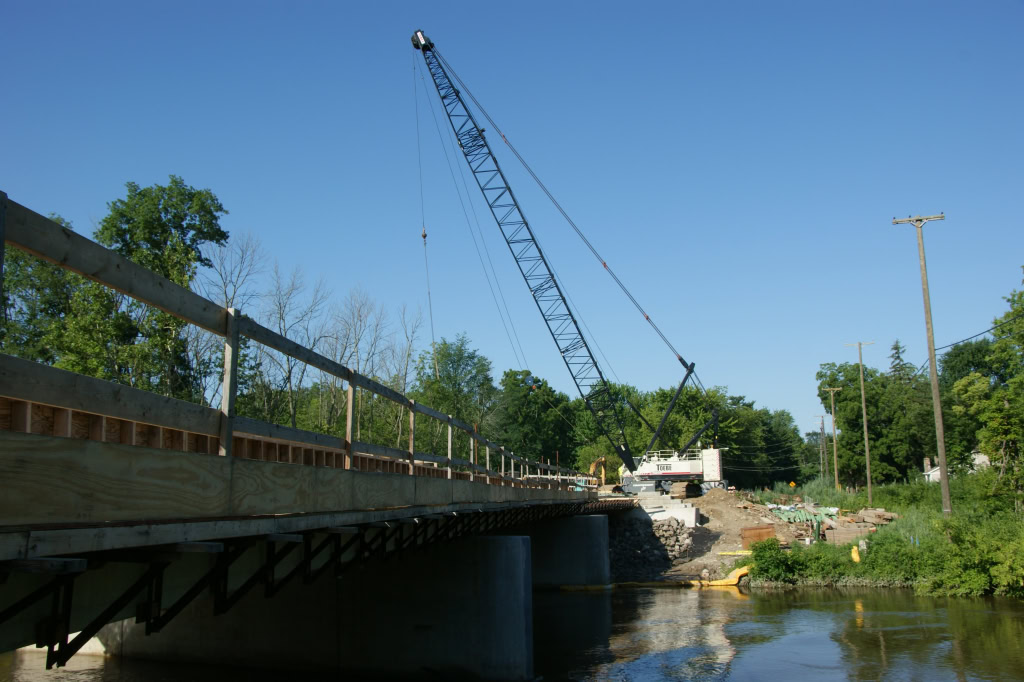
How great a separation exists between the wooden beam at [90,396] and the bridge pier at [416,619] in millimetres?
11935

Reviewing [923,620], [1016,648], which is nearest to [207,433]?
[1016,648]

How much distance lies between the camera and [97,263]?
5.06 metres

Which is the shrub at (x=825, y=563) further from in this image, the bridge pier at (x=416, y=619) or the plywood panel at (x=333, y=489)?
the plywood panel at (x=333, y=489)

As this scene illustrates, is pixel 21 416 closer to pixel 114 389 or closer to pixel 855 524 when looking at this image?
pixel 114 389

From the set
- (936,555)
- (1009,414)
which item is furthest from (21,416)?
(1009,414)

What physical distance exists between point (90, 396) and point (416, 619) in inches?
529

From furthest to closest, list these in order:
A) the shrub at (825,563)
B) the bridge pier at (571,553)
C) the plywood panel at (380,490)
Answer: the bridge pier at (571,553) → the shrub at (825,563) → the plywood panel at (380,490)

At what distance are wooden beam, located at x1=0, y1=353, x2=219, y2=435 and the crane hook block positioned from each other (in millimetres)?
55592

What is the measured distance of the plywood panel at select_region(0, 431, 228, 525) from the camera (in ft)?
13.9

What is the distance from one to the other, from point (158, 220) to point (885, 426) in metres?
71.2

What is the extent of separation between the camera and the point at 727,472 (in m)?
102

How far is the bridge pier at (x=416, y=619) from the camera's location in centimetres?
1694

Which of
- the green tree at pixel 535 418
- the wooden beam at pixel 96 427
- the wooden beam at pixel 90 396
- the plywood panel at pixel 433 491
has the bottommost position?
the plywood panel at pixel 433 491

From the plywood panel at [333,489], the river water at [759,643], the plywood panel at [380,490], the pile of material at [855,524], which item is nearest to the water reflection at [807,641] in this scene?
the river water at [759,643]
